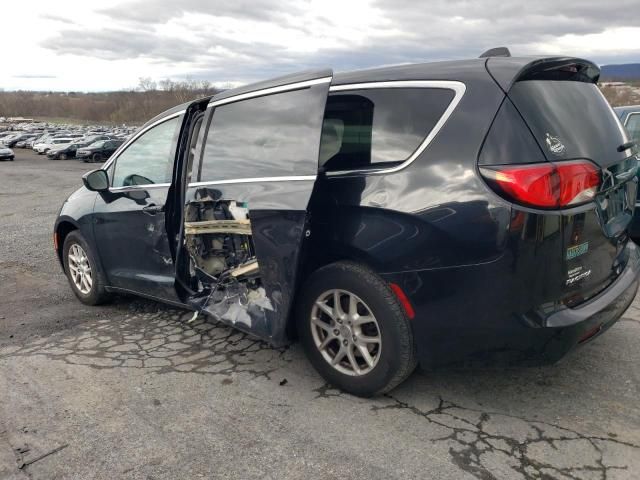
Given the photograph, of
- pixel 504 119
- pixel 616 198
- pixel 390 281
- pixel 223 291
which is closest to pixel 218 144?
pixel 223 291

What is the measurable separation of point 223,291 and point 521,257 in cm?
214

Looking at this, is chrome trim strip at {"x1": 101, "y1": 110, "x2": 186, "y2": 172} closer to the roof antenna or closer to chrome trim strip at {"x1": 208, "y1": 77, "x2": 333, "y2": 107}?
chrome trim strip at {"x1": 208, "y1": 77, "x2": 333, "y2": 107}

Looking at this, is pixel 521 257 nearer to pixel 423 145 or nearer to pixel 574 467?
pixel 423 145

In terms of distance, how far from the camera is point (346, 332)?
3086mm

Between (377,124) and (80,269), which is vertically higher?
(377,124)

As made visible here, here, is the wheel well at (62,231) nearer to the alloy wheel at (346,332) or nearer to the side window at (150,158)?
the side window at (150,158)

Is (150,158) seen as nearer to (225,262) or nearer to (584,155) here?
(225,262)

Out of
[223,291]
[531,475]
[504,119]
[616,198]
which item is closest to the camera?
[531,475]

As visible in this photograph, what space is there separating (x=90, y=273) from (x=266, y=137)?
255 centimetres

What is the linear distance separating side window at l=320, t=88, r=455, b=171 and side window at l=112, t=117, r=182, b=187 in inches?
57.1

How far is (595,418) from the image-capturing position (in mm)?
2816

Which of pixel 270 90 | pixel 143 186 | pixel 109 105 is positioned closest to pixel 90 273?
pixel 143 186

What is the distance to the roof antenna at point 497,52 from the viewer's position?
3.07m

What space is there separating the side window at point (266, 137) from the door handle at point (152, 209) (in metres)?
0.56
